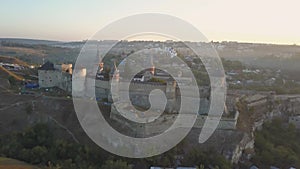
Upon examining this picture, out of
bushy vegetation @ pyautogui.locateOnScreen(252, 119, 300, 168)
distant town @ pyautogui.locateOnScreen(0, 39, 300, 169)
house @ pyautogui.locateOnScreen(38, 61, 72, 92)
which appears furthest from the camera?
house @ pyautogui.locateOnScreen(38, 61, 72, 92)

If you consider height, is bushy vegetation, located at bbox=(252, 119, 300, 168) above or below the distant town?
below

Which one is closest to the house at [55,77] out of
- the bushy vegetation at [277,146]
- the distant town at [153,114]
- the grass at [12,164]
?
the distant town at [153,114]

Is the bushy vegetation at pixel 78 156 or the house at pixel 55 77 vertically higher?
the house at pixel 55 77

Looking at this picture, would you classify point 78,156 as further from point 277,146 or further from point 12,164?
point 277,146

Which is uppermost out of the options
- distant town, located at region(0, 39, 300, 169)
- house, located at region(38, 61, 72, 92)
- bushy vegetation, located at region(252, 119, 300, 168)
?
house, located at region(38, 61, 72, 92)

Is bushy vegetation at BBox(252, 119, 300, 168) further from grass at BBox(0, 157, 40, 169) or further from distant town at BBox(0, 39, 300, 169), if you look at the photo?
grass at BBox(0, 157, 40, 169)

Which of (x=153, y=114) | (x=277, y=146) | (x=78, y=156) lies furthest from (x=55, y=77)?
(x=277, y=146)

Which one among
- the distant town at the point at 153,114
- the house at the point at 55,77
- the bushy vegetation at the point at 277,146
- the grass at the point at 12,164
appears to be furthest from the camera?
the house at the point at 55,77

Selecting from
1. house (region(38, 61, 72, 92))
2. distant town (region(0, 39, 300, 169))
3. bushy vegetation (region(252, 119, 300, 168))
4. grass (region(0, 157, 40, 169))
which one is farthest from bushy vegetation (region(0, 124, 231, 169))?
house (region(38, 61, 72, 92))

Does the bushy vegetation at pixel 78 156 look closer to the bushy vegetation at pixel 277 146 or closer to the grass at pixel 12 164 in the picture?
the grass at pixel 12 164

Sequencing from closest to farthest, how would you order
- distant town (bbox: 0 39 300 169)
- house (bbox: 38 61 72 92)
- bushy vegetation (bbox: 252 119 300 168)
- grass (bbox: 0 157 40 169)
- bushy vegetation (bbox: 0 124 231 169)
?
grass (bbox: 0 157 40 169), bushy vegetation (bbox: 0 124 231 169), distant town (bbox: 0 39 300 169), bushy vegetation (bbox: 252 119 300 168), house (bbox: 38 61 72 92)
